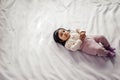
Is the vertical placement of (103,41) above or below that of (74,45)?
above

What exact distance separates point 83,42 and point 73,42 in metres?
0.06

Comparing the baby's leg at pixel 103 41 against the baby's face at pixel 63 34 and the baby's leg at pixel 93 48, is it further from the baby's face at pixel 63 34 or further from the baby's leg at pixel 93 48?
the baby's face at pixel 63 34

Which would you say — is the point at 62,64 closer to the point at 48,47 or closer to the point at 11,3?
the point at 48,47

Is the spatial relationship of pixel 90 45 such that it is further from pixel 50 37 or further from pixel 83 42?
pixel 50 37

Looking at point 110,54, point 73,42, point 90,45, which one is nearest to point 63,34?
point 73,42

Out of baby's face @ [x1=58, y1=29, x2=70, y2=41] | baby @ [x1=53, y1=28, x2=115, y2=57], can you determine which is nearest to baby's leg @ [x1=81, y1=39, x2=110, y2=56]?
baby @ [x1=53, y1=28, x2=115, y2=57]

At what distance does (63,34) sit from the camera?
1247 mm

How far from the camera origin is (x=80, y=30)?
4.28 feet

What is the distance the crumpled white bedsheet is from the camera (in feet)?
3.59

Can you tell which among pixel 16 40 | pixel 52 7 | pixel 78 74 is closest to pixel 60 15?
pixel 52 7

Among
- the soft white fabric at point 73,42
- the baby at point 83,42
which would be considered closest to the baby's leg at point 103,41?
the baby at point 83,42

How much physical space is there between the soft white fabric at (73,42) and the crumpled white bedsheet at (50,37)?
3 centimetres

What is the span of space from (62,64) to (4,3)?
77 cm

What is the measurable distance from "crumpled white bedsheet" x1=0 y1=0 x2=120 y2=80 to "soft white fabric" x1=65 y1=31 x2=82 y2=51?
0.03 meters
